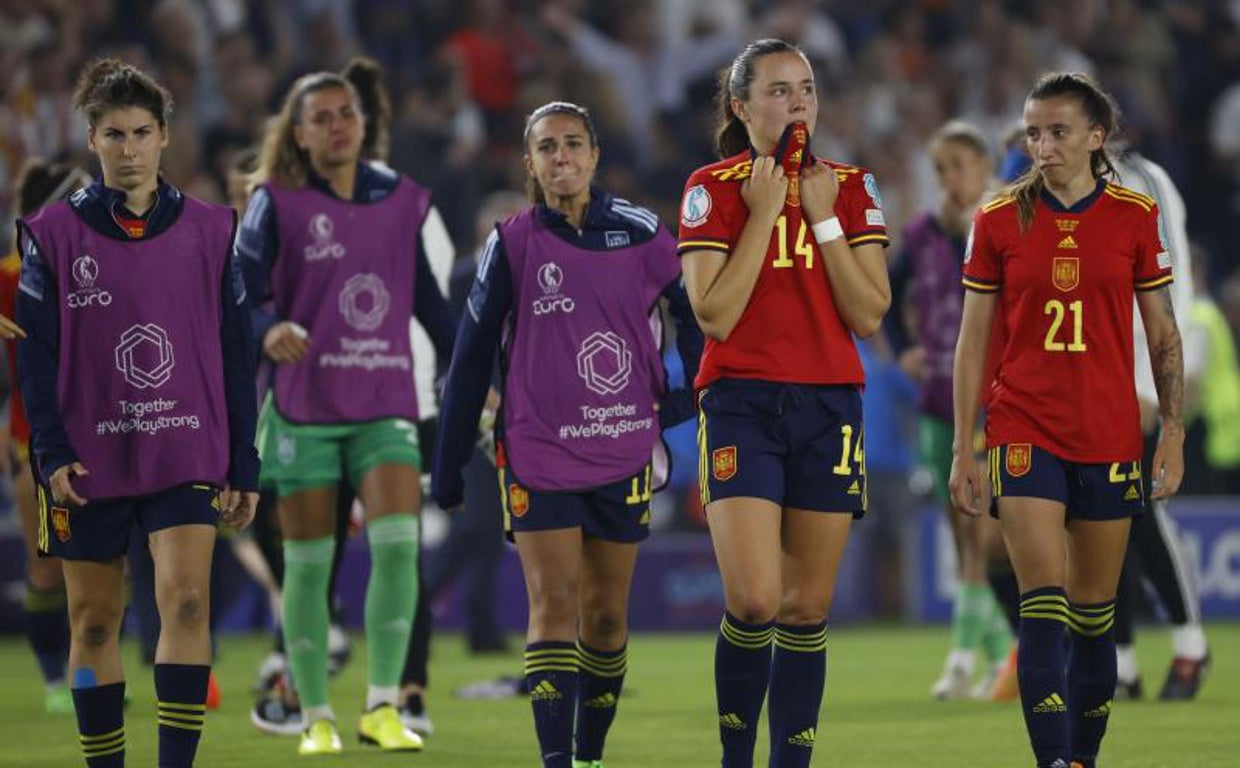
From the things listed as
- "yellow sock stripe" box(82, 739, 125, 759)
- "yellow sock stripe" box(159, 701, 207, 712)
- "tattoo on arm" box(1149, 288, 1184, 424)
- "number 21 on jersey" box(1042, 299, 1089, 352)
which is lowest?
"yellow sock stripe" box(82, 739, 125, 759)

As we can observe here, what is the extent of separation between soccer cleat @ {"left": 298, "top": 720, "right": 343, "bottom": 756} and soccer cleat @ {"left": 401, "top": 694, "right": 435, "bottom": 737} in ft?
2.28

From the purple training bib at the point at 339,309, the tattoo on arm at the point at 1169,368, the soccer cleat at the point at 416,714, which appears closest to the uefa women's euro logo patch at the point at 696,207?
the tattoo on arm at the point at 1169,368

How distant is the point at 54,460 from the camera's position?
6910mm

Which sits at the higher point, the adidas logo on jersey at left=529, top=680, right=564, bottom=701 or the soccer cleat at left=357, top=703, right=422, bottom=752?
the adidas logo on jersey at left=529, top=680, right=564, bottom=701

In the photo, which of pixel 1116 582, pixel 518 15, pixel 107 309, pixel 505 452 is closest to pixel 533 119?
pixel 505 452

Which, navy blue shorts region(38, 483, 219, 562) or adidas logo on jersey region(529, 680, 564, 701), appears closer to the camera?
navy blue shorts region(38, 483, 219, 562)

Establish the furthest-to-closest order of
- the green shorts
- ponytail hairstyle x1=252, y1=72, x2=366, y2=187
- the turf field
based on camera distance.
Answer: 1. ponytail hairstyle x1=252, y1=72, x2=366, y2=187
2. the green shorts
3. the turf field

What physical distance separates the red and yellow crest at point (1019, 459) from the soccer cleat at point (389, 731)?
2.83m

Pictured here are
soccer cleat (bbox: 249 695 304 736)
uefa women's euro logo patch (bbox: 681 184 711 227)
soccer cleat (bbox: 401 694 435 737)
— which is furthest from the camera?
soccer cleat (bbox: 249 695 304 736)

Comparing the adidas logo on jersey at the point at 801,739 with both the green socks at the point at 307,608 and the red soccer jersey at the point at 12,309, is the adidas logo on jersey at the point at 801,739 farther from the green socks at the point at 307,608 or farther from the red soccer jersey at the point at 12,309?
the red soccer jersey at the point at 12,309

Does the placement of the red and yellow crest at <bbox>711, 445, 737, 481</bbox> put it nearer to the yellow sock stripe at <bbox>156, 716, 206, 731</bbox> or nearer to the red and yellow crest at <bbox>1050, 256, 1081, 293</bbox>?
the red and yellow crest at <bbox>1050, 256, 1081, 293</bbox>

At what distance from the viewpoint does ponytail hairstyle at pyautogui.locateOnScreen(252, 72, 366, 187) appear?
910 cm

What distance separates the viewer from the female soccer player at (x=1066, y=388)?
23.7 feet

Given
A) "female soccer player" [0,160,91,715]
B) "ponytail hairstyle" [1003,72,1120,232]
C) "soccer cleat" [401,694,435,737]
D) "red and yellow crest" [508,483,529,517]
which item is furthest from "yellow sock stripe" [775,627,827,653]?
"female soccer player" [0,160,91,715]
